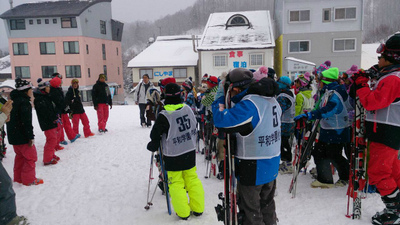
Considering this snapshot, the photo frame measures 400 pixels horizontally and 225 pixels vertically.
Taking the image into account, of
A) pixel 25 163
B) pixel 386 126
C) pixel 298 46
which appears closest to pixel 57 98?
pixel 25 163

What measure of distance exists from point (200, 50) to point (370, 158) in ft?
82.8

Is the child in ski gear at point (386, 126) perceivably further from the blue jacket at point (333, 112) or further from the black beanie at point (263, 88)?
the black beanie at point (263, 88)

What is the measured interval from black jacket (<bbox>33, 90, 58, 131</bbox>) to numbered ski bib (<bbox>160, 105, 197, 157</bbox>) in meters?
3.77

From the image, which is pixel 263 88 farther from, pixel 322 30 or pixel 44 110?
pixel 322 30

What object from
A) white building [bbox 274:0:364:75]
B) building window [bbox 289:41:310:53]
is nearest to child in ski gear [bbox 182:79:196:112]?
white building [bbox 274:0:364:75]

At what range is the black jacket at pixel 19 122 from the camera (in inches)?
206

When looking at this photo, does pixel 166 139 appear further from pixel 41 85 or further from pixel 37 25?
pixel 37 25

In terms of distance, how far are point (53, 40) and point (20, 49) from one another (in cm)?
447

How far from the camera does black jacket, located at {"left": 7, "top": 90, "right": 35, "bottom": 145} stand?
523 cm

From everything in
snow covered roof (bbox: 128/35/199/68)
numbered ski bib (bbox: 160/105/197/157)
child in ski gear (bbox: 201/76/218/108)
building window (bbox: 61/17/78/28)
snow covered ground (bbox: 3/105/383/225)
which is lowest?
snow covered ground (bbox: 3/105/383/225)

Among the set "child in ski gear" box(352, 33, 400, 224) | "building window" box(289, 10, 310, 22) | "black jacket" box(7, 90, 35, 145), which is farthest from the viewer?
"building window" box(289, 10, 310, 22)

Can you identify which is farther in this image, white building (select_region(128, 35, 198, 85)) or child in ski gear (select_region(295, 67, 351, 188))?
white building (select_region(128, 35, 198, 85))

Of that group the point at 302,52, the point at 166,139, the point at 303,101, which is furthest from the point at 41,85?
the point at 302,52

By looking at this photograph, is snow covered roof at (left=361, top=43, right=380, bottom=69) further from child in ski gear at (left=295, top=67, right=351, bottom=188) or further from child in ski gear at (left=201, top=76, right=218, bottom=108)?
child in ski gear at (left=295, top=67, right=351, bottom=188)
